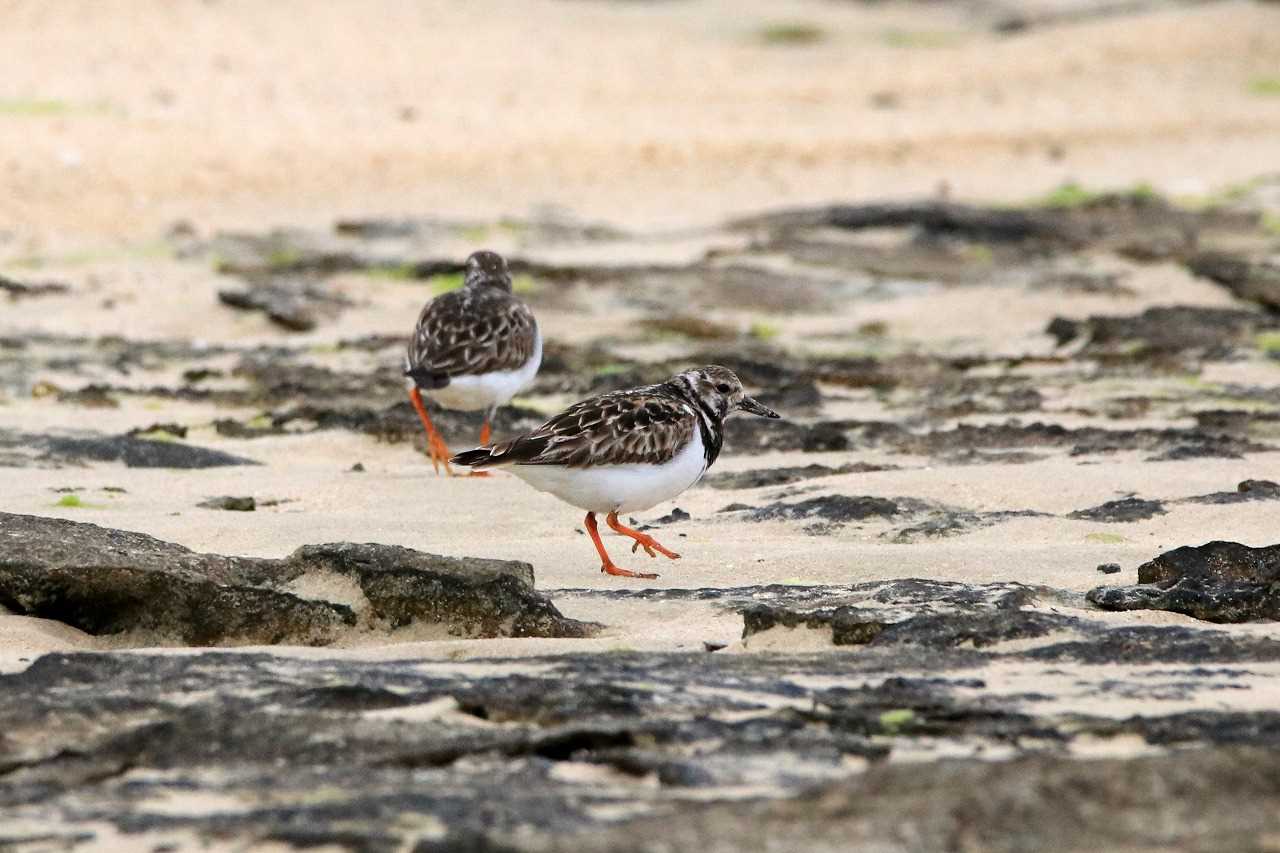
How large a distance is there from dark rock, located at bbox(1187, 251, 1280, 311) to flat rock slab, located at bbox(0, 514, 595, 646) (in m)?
8.11

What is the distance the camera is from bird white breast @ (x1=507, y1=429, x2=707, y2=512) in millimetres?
6449

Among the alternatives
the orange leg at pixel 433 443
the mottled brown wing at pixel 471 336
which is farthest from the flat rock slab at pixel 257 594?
the mottled brown wing at pixel 471 336

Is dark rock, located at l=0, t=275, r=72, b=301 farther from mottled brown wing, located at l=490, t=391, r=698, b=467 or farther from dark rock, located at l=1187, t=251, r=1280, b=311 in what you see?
dark rock, located at l=1187, t=251, r=1280, b=311

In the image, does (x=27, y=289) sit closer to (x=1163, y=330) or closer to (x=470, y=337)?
(x=470, y=337)

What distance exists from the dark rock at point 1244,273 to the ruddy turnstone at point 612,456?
6549 mm

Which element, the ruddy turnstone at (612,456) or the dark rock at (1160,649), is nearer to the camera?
the dark rock at (1160,649)

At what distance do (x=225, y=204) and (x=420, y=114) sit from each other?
4.79 metres

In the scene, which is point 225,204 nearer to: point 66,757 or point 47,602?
point 47,602

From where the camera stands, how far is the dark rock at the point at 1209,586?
16.7 ft

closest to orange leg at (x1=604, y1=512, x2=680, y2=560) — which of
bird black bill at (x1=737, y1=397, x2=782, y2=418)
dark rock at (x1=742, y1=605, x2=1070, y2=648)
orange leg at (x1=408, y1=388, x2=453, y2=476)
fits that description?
bird black bill at (x1=737, y1=397, x2=782, y2=418)

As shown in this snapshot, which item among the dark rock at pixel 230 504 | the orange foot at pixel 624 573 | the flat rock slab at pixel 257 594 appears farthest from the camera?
the dark rock at pixel 230 504

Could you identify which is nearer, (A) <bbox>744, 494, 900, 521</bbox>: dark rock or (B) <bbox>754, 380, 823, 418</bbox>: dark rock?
(A) <bbox>744, 494, 900, 521</bbox>: dark rock

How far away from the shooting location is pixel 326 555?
5.34 m

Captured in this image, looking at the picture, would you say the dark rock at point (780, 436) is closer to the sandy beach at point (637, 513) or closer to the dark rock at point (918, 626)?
the sandy beach at point (637, 513)
